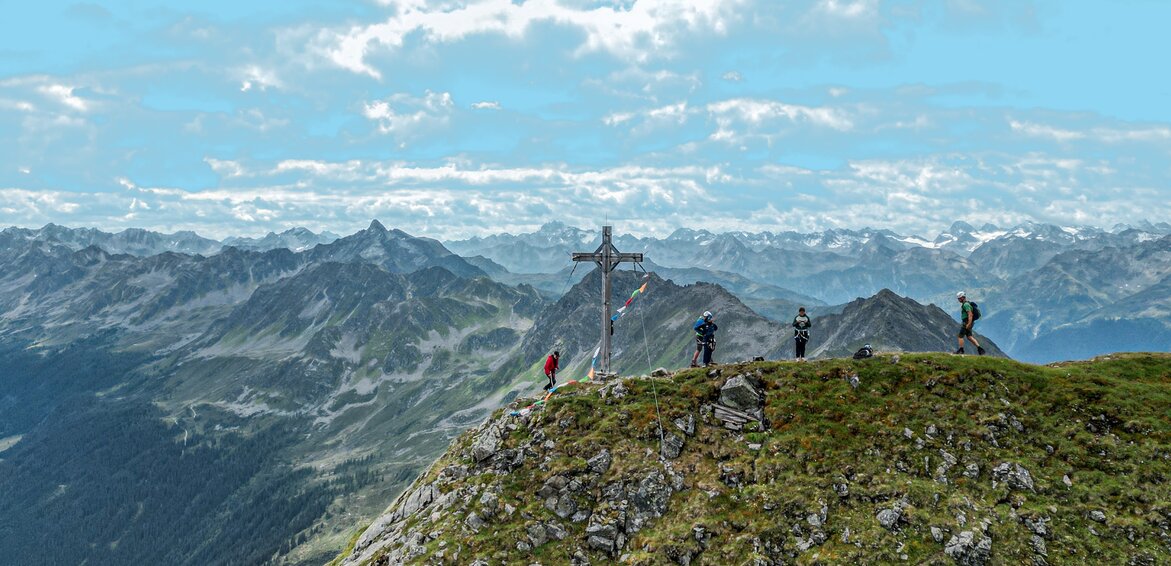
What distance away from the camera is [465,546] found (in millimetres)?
32562

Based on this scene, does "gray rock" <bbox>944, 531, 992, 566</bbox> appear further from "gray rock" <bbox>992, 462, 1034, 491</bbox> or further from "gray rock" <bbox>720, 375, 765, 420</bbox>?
"gray rock" <bbox>720, 375, 765, 420</bbox>

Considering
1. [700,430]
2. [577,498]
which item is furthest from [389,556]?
[700,430]

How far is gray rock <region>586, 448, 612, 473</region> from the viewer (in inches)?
1380

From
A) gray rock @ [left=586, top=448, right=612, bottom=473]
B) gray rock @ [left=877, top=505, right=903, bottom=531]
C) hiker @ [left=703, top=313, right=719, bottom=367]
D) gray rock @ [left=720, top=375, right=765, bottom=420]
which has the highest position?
hiker @ [left=703, top=313, right=719, bottom=367]

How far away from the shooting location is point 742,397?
37406mm

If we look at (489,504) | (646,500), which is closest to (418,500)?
(489,504)

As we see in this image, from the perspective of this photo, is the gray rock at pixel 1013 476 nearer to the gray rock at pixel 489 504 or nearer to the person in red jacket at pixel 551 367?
the gray rock at pixel 489 504

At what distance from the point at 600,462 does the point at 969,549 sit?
18431 mm

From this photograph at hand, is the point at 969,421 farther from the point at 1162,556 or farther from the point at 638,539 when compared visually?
the point at 638,539

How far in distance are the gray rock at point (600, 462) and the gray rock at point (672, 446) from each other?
3.34m

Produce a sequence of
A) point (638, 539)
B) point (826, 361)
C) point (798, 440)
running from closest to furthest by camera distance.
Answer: point (638, 539), point (798, 440), point (826, 361)

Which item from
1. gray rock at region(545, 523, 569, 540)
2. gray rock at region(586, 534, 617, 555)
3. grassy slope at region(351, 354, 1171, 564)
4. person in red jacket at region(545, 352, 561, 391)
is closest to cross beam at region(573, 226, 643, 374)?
person in red jacket at region(545, 352, 561, 391)

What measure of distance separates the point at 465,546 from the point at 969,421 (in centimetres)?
2881

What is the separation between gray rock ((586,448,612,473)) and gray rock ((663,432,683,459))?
132 inches
